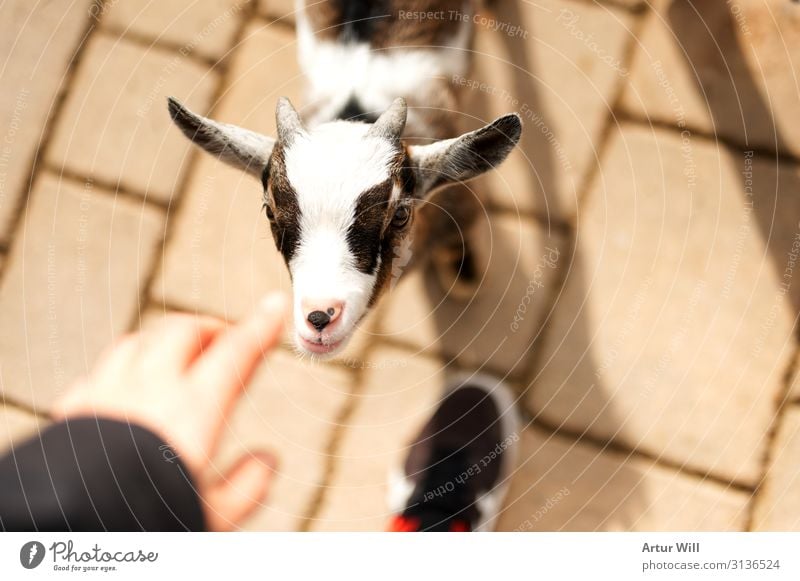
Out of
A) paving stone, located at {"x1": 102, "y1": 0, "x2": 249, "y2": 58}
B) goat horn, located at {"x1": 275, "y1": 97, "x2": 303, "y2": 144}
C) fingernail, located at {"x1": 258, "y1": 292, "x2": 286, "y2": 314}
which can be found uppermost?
paving stone, located at {"x1": 102, "y1": 0, "x2": 249, "y2": 58}

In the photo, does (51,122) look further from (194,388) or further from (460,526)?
(460,526)

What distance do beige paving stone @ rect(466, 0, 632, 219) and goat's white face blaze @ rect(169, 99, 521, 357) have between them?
0.38 m

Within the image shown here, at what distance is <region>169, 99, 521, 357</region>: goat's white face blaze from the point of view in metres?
0.78

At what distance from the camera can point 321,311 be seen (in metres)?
0.77

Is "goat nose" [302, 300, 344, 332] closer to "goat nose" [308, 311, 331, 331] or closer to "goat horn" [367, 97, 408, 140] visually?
"goat nose" [308, 311, 331, 331]

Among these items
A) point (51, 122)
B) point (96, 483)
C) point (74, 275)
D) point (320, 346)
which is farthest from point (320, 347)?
point (51, 122)

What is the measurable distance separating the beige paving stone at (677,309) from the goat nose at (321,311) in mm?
511

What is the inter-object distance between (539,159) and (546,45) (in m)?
0.21

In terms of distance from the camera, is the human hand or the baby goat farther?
the human hand

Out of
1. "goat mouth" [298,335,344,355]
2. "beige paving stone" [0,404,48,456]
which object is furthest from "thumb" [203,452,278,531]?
"goat mouth" [298,335,344,355]

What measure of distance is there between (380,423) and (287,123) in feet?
Answer: 1.87

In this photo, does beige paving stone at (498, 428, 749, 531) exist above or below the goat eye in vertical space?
below

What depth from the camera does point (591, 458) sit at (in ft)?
3.78

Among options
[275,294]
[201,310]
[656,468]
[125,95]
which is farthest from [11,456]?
[656,468]
